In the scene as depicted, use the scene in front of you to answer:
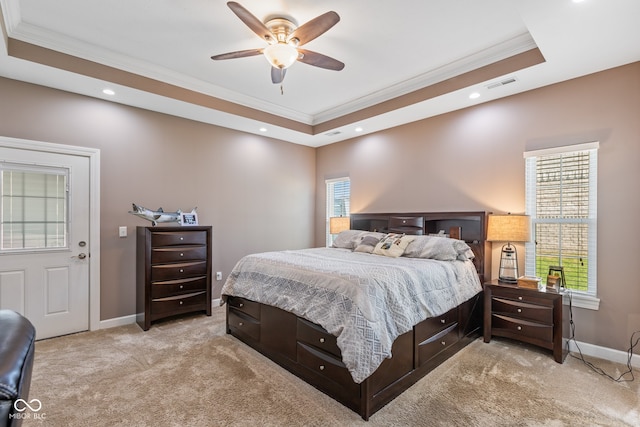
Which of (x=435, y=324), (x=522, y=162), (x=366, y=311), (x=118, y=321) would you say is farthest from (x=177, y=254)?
(x=522, y=162)

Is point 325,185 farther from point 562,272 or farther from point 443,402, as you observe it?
point 443,402

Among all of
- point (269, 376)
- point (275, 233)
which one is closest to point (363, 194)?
point (275, 233)

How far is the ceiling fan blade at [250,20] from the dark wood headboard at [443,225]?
9.44ft

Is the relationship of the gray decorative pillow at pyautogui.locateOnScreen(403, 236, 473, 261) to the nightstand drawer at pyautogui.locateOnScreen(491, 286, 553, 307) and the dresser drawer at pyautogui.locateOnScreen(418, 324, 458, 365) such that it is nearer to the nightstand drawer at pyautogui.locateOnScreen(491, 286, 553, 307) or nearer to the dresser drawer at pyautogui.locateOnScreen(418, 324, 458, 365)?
the nightstand drawer at pyautogui.locateOnScreen(491, 286, 553, 307)

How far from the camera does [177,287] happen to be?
3.90 m

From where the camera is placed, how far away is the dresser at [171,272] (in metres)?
3.69

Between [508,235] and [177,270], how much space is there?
3.87 meters

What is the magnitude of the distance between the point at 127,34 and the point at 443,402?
409 cm

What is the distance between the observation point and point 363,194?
5.21 m

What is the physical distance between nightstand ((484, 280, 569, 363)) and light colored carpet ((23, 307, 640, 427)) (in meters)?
0.15

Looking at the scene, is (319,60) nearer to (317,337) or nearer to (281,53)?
(281,53)

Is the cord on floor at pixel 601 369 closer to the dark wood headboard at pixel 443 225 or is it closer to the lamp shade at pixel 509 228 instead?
the lamp shade at pixel 509 228

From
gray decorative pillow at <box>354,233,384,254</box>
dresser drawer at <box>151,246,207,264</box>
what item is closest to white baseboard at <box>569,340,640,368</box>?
gray decorative pillow at <box>354,233,384,254</box>

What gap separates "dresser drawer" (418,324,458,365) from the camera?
2.58 metres
